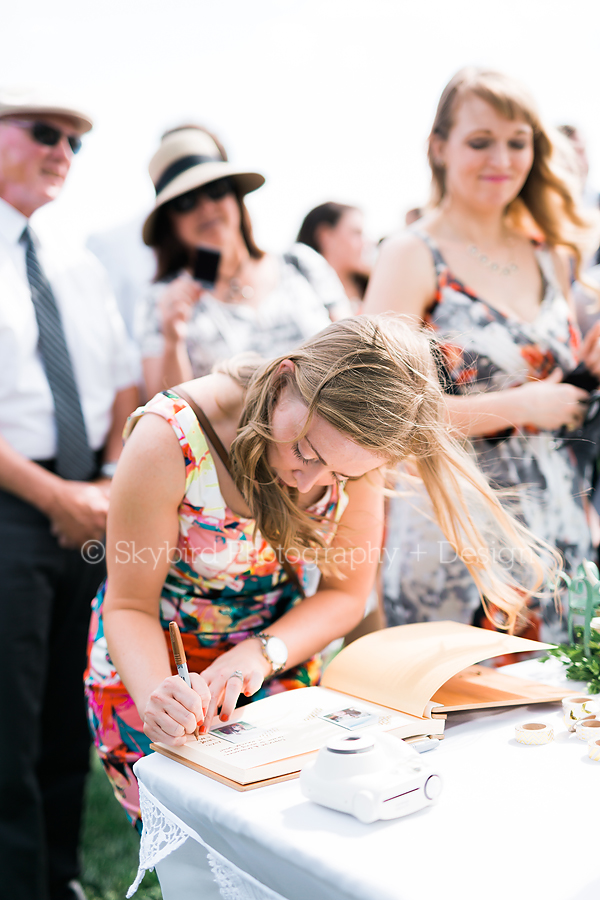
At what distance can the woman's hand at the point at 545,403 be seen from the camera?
1808mm

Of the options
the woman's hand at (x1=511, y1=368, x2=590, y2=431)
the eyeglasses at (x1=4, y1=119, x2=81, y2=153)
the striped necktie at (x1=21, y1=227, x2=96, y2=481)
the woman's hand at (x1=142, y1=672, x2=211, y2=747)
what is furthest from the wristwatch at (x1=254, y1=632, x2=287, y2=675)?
the eyeglasses at (x1=4, y1=119, x2=81, y2=153)

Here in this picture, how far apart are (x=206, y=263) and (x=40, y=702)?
1.41 metres

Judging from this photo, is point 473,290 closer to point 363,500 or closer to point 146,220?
point 363,500

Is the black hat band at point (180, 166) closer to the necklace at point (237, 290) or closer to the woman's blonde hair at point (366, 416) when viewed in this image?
the necklace at point (237, 290)

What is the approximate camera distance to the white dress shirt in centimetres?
205

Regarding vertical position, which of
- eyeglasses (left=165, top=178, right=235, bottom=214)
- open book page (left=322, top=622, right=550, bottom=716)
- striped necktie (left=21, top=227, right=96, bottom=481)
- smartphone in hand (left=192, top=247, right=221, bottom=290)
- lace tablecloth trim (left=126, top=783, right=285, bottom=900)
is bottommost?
lace tablecloth trim (left=126, top=783, right=285, bottom=900)

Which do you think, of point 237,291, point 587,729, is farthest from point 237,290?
point 587,729

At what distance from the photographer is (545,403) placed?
1812mm

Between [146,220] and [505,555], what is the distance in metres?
1.64

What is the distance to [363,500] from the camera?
61.1 inches

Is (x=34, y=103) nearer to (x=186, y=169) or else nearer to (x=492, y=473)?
(x=186, y=169)

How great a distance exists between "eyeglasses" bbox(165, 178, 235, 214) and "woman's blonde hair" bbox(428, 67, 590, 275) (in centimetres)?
78

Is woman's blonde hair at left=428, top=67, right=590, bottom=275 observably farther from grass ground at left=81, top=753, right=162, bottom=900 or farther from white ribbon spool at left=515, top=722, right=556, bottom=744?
grass ground at left=81, top=753, right=162, bottom=900

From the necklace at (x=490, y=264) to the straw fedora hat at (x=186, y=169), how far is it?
2.93 feet
